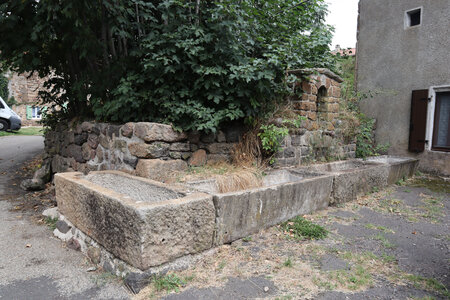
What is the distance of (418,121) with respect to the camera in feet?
22.1

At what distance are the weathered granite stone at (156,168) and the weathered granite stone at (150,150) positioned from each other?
7 centimetres

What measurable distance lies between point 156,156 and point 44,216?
1.78m

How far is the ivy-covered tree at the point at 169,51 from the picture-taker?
350 cm

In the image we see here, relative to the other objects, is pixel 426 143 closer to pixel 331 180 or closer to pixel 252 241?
pixel 331 180

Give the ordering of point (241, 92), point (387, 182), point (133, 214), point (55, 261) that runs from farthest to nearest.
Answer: point (387, 182)
point (241, 92)
point (55, 261)
point (133, 214)

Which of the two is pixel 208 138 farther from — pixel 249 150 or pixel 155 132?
pixel 155 132

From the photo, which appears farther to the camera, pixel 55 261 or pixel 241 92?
pixel 241 92

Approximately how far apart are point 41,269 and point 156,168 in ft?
4.66

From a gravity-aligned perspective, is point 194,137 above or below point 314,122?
below

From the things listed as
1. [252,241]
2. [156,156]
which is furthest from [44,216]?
[252,241]

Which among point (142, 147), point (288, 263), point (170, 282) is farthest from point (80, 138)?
point (288, 263)

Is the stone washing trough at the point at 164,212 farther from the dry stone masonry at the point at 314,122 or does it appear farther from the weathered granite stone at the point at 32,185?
the weathered granite stone at the point at 32,185

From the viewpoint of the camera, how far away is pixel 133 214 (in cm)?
201

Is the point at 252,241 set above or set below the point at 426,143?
below
